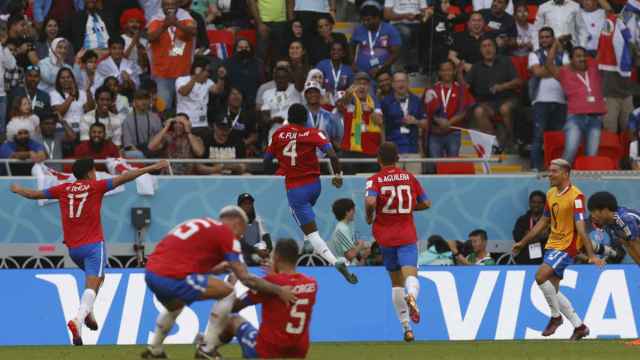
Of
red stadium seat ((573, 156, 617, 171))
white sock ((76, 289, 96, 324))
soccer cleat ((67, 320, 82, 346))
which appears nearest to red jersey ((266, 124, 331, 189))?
white sock ((76, 289, 96, 324))

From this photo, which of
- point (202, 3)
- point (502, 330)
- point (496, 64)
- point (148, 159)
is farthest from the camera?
point (202, 3)

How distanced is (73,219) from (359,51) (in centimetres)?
862

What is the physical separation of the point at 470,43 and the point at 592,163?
120 inches

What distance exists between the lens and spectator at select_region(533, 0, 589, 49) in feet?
87.9

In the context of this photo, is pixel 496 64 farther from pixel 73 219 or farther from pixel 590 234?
pixel 73 219

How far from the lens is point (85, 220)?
19.2 meters

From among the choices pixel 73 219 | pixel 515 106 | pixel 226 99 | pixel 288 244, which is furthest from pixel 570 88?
pixel 288 244

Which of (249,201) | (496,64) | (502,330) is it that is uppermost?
(496,64)

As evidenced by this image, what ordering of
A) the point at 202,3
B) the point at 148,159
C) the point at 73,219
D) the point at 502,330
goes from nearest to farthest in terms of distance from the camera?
the point at 73,219, the point at 502,330, the point at 148,159, the point at 202,3

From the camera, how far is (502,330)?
22.1 meters

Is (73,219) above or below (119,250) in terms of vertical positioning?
above

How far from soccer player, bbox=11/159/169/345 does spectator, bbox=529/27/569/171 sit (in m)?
8.94

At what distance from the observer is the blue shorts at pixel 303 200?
2023cm

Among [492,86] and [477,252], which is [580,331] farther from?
[492,86]
